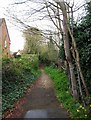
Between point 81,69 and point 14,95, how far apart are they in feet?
13.3

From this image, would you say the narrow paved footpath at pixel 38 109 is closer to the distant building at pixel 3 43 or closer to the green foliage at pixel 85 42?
the green foliage at pixel 85 42

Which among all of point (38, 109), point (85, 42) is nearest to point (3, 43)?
point (38, 109)

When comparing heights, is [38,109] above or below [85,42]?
below

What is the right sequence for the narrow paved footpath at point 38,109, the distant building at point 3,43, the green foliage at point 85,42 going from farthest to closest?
the distant building at point 3,43 → the green foliage at point 85,42 → the narrow paved footpath at point 38,109

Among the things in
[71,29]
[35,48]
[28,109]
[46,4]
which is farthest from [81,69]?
[35,48]

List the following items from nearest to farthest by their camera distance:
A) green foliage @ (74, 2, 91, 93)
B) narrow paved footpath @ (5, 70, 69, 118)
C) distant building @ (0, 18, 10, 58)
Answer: narrow paved footpath @ (5, 70, 69, 118) → green foliage @ (74, 2, 91, 93) → distant building @ (0, 18, 10, 58)

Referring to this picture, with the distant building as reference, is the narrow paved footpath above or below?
below

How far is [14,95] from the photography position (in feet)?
40.1

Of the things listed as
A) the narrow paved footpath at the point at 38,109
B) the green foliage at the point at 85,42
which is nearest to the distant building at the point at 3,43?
the narrow paved footpath at the point at 38,109

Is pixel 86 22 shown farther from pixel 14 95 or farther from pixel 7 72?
pixel 7 72

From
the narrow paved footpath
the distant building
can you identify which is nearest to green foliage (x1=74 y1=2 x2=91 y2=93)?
the narrow paved footpath

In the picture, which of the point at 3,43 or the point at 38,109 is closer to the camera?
the point at 38,109

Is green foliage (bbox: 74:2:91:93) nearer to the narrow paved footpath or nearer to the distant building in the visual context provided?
the narrow paved footpath

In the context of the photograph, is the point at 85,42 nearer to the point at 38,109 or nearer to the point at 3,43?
the point at 38,109
